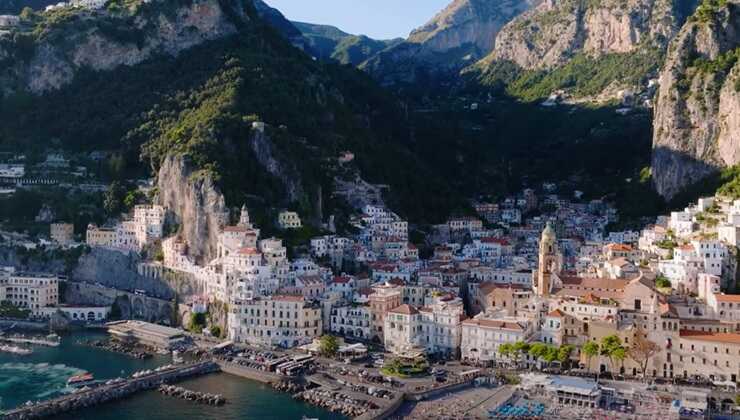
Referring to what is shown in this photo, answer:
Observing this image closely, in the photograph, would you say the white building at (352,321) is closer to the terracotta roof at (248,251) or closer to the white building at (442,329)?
the white building at (442,329)

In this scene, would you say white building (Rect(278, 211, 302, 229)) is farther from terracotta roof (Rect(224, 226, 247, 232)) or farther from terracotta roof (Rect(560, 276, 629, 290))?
terracotta roof (Rect(560, 276, 629, 290))

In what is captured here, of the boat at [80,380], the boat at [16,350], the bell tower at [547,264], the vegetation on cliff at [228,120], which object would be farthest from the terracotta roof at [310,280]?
the boat at [16,350]

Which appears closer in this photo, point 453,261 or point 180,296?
point 180,296

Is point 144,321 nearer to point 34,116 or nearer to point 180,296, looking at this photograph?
point 180,296

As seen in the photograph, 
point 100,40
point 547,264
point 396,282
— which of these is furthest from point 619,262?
point 100,40

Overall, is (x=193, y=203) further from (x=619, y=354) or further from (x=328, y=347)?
(x=619, y=354)

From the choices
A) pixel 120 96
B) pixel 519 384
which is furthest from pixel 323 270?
pixel 120 96

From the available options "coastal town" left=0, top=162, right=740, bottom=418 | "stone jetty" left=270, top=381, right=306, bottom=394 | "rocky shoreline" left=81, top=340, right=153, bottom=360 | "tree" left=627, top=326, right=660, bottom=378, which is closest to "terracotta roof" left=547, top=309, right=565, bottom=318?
"coastal town" left=0, top=162, right=740, bottom=418
